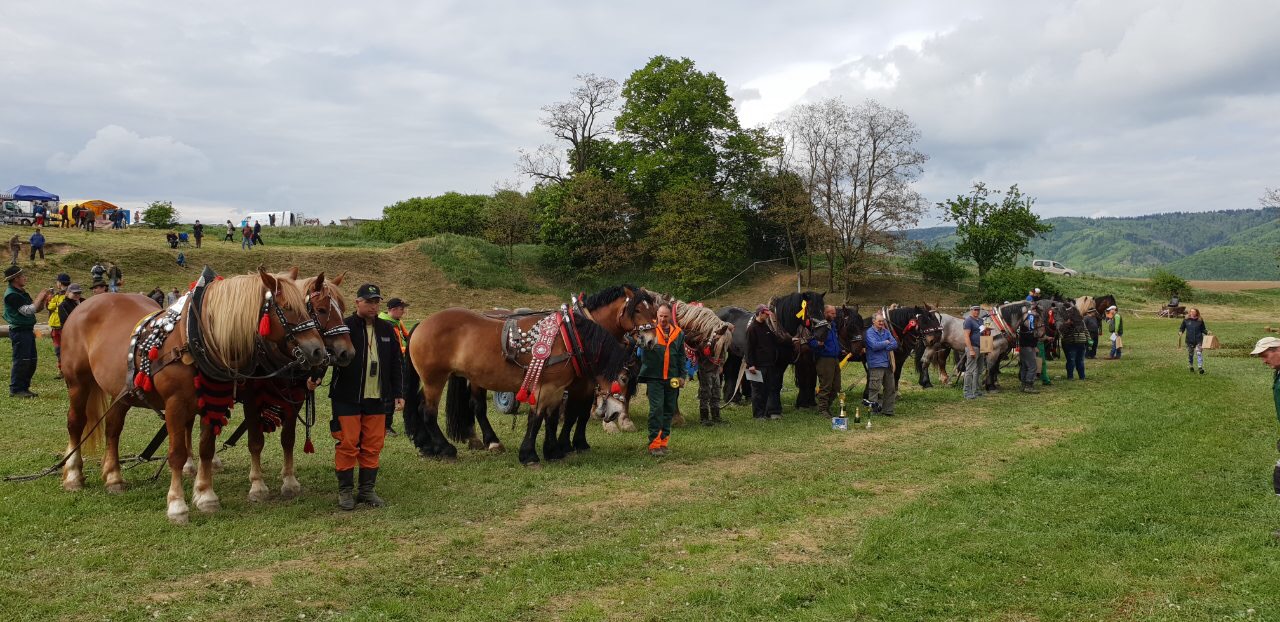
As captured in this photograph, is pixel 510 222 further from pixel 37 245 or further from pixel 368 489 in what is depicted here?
pixel 368 489

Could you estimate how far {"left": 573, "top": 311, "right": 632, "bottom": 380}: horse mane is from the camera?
27.9ft

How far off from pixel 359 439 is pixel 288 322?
1.28 metres

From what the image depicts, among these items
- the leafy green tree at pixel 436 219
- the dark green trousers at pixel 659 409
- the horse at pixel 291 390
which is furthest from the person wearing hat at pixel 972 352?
the leafy green tree at pixel 436 219

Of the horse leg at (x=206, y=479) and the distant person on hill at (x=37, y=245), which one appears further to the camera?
the distant person on hill at (x=37, y=245)

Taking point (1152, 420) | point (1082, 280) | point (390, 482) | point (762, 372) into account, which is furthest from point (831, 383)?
point (1082, 280)

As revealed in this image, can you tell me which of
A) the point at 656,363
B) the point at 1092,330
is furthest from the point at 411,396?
the point at 1092,330

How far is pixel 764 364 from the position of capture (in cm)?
Result: 1204

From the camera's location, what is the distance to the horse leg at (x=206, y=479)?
6.48 metres

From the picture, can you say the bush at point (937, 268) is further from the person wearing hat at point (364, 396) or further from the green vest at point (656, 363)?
the person wearing hat at point (364, 396)

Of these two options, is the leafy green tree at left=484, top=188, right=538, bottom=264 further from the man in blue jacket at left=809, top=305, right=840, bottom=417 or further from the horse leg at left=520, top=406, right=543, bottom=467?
the horse leg at left=520, top=406, right=543, bottom=467

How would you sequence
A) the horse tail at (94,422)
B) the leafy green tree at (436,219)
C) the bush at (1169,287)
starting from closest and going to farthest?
1. the horse tail at (94,422)
2. the bush at (1169,287)
3. the leafy green tree at (436,219)

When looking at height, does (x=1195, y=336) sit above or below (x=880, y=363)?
above

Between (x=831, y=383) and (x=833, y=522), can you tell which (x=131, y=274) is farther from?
(x=833, y=522)

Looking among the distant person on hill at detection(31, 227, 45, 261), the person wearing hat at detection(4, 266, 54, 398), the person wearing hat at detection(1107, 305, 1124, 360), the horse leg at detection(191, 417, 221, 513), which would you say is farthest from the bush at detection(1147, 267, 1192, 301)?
the distant person on hill at detection(31, 227, 45, 261)
